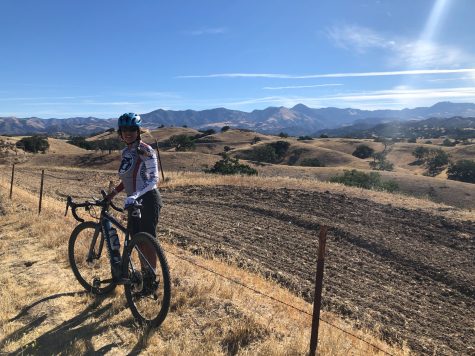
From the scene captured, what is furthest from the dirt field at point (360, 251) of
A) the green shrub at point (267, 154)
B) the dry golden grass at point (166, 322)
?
the green shrub at point (267, 154)

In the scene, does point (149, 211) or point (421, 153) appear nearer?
point (149, 211)

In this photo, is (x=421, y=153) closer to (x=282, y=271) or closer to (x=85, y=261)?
(x=282, y=271)

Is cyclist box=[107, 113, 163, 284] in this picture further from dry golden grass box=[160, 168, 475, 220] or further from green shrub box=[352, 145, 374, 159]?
green shrub box=[352, 145, 374, 159]

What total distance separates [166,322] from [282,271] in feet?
19.9

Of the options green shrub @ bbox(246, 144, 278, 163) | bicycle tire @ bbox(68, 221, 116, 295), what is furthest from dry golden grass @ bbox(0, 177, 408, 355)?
green shrub @ bbox(246, 144, 278, 163)

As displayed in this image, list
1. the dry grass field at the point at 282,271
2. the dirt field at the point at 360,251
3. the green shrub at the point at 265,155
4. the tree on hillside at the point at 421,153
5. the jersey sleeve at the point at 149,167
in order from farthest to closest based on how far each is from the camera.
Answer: the tree on hillside at the point at 421,153 < the green shrub at the point at 265,155 < the dirt field at the point at 360,251 < the jersey sleeve at the point at 149,167 < the dry grass field at the point at 282,271

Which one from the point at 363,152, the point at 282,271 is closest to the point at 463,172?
the point at 363,152

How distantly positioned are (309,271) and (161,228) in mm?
5426

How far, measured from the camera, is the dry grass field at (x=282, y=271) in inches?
207

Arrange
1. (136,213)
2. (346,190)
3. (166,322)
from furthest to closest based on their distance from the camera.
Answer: (346,190)
(166,322)
(136,213)

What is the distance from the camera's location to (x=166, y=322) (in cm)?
536

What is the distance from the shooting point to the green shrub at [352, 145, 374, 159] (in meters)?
105

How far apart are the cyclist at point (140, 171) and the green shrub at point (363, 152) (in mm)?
103738

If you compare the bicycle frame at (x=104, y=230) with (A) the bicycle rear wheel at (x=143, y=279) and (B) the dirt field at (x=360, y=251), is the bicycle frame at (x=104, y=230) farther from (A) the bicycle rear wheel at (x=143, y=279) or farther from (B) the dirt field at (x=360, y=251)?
(B) the dirt field at (x=360, y=251)
